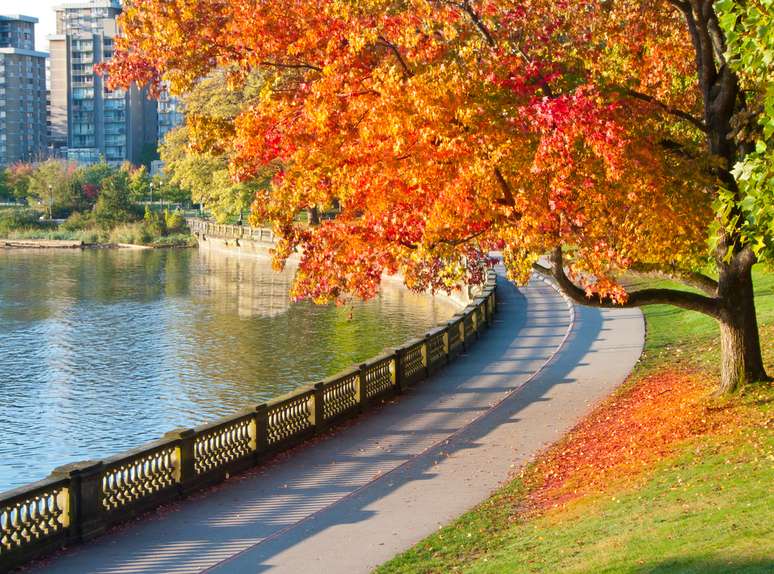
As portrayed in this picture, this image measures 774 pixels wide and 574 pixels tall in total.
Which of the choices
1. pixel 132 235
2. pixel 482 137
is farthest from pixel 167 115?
pixel 482 137

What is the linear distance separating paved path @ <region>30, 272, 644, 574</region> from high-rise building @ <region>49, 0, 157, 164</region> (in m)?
170

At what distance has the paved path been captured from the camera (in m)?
14.3

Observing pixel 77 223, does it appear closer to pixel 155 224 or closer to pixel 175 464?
pixel 155 224

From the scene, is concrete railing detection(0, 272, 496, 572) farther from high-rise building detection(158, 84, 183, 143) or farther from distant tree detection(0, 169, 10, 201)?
high-rise building detection(158, 84, 183, 143)

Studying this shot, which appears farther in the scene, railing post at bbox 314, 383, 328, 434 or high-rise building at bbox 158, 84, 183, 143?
high-rise building at bbox 158, 84, 183, 143

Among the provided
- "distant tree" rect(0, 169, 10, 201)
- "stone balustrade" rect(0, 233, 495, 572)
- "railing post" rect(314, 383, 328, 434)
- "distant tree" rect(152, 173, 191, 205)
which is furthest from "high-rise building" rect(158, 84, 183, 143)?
"railing post" rect(314, 383, 328, 434)

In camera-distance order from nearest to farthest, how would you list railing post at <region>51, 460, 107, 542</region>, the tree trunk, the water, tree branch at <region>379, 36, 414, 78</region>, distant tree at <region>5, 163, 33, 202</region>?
railing post at <region>51, 460, 107, 542</region> → tree branch at <region>379, 36, 414, 78</region> → the tree trunk → the water → distant tree at <region>5, 163, 33, 202</region>

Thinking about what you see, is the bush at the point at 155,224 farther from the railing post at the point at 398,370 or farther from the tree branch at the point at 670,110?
the tree branch at the point at 670,110

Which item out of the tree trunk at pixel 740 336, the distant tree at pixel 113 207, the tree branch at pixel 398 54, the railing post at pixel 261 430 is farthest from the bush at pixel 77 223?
the tree trunk at pixel 740 336

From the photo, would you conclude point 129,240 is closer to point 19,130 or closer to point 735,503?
point 735,503

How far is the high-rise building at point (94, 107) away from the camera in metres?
191

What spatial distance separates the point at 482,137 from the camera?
16.9m

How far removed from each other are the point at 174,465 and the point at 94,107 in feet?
605

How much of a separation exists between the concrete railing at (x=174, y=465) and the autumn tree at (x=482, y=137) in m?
2.59
